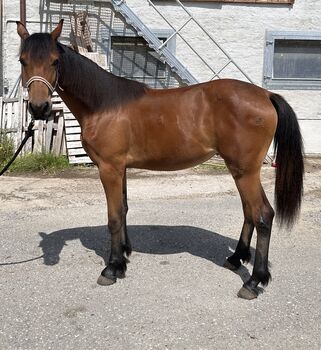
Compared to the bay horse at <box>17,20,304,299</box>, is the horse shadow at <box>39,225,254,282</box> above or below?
below

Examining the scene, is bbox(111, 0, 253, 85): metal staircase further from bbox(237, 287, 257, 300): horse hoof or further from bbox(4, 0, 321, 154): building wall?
bbox(237, 287, 257, 300): horse hoof

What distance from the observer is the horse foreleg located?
3.58 meters

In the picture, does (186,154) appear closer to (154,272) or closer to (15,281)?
(154,272)

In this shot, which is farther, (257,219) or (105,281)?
(105,281)

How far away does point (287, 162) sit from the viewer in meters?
3.50

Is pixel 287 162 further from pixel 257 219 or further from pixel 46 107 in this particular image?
pixel 46 107

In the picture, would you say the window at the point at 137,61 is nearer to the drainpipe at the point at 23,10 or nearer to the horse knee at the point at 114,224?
the drainpipe at the point at 23,10

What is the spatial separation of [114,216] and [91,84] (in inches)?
45.2

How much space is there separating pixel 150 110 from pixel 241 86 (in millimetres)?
779

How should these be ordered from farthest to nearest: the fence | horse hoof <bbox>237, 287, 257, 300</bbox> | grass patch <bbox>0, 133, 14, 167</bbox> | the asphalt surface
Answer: the fence
grass patch <bbox>0, 133, 14, 167</bbox>
horse hoof <bbox>237, 287, 257, 300</bbox>
the asphalt surface

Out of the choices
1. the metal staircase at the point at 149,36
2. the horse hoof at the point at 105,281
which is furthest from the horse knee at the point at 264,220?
the metal staircase at the point at 149,36

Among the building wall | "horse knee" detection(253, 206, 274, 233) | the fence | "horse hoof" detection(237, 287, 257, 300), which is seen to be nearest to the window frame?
the building wall

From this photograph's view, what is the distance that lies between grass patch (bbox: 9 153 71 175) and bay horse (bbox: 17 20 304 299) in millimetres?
4533

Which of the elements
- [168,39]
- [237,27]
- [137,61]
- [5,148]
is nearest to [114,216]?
[5,148]
